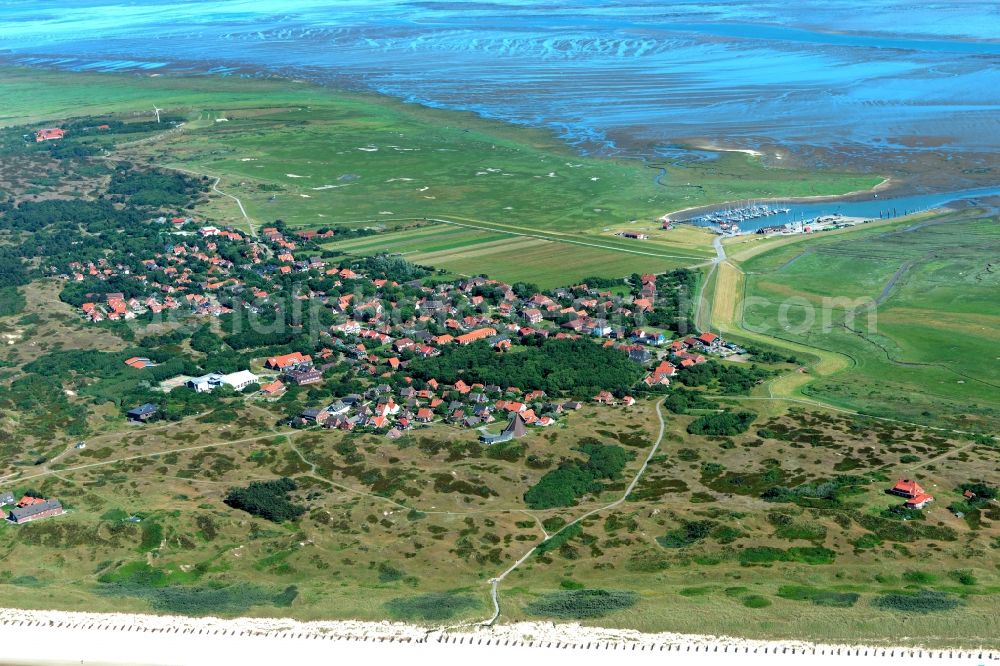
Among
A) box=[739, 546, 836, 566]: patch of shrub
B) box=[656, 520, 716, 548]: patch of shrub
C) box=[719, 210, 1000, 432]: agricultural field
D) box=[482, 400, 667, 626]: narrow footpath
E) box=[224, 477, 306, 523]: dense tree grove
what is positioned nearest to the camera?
box=[482, 400, 667, 626]: narrow footpath

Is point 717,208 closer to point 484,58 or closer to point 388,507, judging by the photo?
point 388,507

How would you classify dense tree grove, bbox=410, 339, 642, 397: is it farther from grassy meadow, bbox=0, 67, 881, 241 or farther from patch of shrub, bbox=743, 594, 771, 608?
grassy meadow, bbox=0, 67, 881, 241

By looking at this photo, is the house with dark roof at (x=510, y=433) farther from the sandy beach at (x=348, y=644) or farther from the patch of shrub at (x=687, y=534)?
the sandy beach at (x=348, y=644)

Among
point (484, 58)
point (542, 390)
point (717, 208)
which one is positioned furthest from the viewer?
point (484, 58)

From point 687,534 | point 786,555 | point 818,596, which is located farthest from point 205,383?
point 818,596

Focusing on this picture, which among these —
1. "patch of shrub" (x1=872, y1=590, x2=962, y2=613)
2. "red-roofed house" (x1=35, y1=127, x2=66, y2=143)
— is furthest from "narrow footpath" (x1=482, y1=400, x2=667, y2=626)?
"red-roofed house" (x1=35, y1=127, x2=66, y2=143)

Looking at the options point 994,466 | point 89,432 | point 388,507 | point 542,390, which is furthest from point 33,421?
point 994,466
